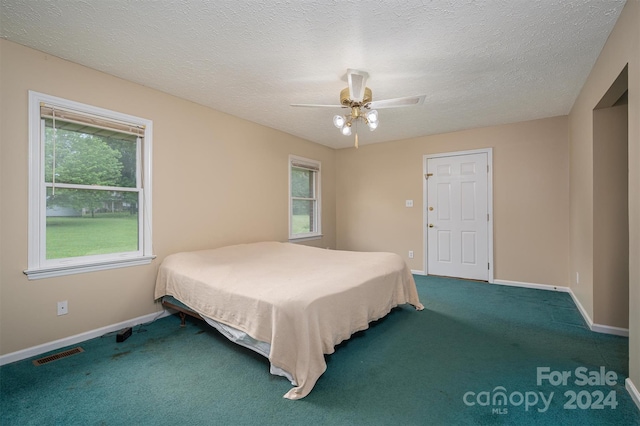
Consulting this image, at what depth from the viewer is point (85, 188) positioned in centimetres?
258

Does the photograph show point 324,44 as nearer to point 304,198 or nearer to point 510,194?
point 304,198

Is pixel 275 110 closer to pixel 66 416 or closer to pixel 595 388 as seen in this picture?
pixel 66 416

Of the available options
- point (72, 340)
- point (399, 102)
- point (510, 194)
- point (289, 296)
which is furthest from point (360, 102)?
point (72, 340)

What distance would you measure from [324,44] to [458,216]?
3.57 metres

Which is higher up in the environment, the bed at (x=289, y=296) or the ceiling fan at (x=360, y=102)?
the ceiling fan at (x=360, y=102)

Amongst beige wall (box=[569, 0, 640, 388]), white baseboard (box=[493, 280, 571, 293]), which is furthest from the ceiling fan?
white baseboard (box=[493, 280, 571, 293])

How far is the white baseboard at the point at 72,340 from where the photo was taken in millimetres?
2162

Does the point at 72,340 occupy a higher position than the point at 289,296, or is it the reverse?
the point at 289,296

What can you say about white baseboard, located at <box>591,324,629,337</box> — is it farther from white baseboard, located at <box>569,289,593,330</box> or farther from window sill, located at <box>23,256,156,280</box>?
window sill, located at <box>23,256,156,280</box>

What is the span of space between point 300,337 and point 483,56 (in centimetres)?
265

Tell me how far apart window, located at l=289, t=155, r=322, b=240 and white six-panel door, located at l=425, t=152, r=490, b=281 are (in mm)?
2001

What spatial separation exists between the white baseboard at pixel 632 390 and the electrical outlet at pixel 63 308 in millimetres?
4072

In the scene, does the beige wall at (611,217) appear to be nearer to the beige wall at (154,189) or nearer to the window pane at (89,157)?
the beige wall at (154,189)

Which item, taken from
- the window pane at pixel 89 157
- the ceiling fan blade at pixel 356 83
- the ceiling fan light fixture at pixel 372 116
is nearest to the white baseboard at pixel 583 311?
the ceiling fan light fixture at pixel 372 116
